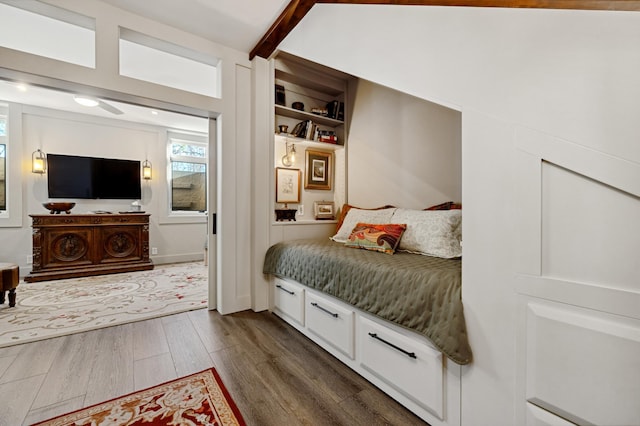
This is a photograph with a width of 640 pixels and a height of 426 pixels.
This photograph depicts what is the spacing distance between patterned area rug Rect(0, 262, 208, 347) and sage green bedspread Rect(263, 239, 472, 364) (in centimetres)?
178

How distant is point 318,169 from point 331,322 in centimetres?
200

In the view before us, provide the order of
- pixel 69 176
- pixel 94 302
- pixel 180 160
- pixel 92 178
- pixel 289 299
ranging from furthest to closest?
pixel 180 160 → pixel 92 178 → pixel 69 176 → pixel 94 302 → pixel 289 299

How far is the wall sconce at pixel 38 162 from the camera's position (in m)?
4.28

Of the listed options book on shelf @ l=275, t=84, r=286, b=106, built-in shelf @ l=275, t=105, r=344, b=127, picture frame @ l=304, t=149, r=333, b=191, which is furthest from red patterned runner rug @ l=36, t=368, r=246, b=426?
book on shelf @ l=275, t=84, r=286, b=106

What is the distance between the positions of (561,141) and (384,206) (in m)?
1.92

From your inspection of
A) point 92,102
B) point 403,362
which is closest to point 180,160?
point 92,102

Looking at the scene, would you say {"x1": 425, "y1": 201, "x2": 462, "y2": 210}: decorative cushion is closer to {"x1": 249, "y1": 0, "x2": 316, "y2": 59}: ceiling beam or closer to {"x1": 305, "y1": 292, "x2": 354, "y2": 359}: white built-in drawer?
{"x1": 305, "y1": 292, "x2": 354, "y2": 359}: white built-in drawer

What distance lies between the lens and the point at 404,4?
1.42 metres

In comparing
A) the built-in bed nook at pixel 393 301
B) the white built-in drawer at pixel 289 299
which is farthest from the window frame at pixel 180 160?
the built-in bed nook at pixel 393 301

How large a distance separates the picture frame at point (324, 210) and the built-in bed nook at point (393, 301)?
29.4 inches

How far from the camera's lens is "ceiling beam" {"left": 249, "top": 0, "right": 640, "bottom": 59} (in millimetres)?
844

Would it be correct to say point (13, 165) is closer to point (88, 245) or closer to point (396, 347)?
point (88, 245)

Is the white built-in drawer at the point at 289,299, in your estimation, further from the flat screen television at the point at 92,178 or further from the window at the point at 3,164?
the window at the point at 3,164

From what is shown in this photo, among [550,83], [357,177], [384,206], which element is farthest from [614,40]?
[357,177]
